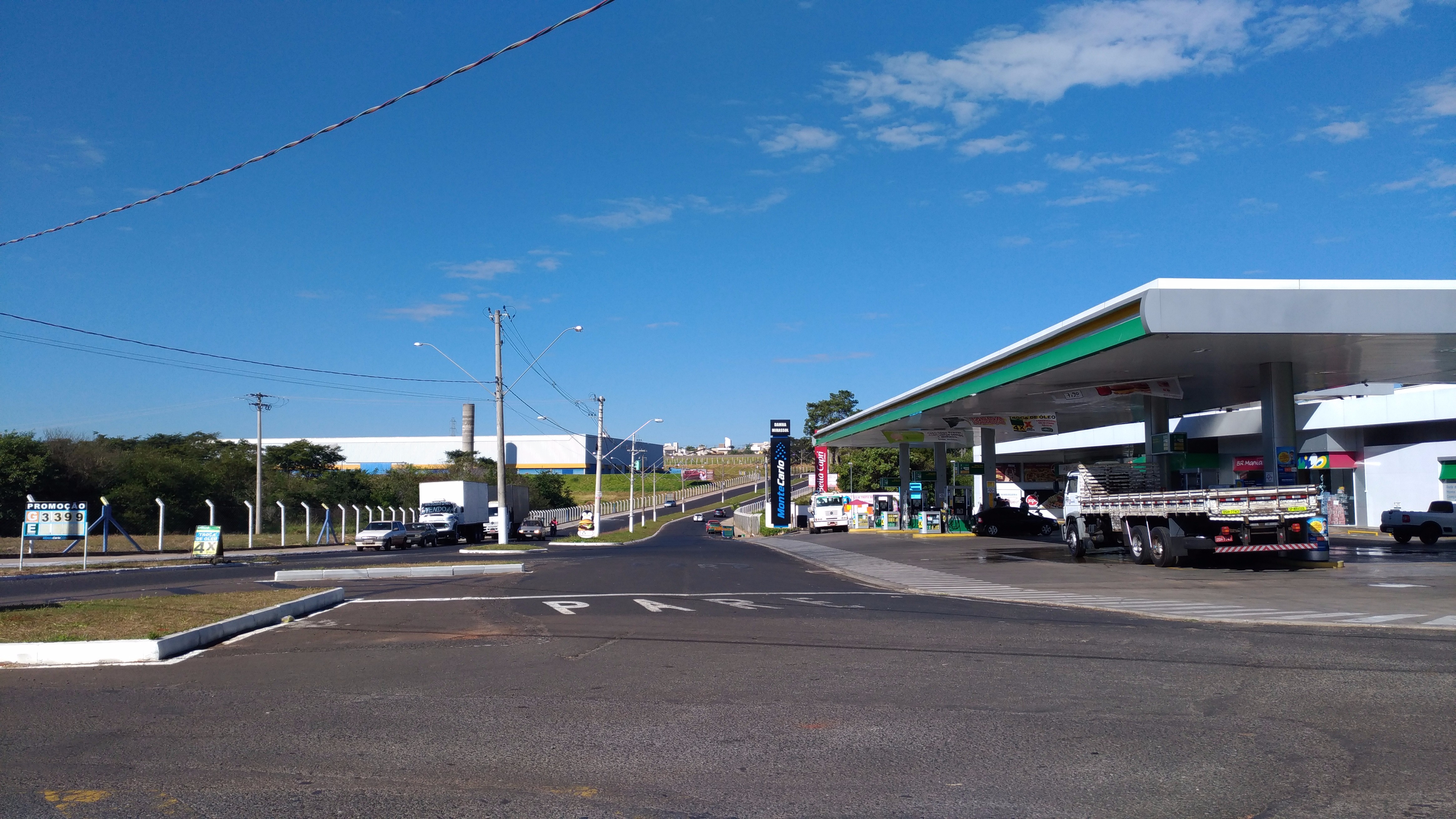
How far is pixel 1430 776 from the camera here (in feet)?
18.7

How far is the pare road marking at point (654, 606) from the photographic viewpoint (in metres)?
15.0

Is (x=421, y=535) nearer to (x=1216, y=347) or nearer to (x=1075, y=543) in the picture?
(x=1075, y=543)

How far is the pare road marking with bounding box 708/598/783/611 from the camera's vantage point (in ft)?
50.7

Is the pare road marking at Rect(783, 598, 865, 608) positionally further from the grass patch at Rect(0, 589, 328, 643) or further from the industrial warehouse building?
the industrial warehouse building

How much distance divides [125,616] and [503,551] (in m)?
22.5

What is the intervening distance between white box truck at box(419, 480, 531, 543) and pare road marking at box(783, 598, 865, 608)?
31.3 m

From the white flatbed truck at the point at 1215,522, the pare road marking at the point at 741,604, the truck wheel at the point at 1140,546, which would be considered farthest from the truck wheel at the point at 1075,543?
the pare road marking at the point at 741,604

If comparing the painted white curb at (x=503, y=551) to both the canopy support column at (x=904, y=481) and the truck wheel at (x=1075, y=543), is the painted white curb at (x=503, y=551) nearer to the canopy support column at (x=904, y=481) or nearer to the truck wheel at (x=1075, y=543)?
the truck wheel at (x=1075, y=543)

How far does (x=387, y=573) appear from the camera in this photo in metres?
23.2

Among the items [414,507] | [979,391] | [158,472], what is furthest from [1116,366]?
[414,507]

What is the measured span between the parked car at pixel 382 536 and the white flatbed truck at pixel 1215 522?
30654 millimetres

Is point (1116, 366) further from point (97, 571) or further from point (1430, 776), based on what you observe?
point (97, 571)

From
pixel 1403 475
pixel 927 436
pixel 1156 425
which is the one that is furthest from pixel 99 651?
pixel 1403 475

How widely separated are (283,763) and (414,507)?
6324cm
